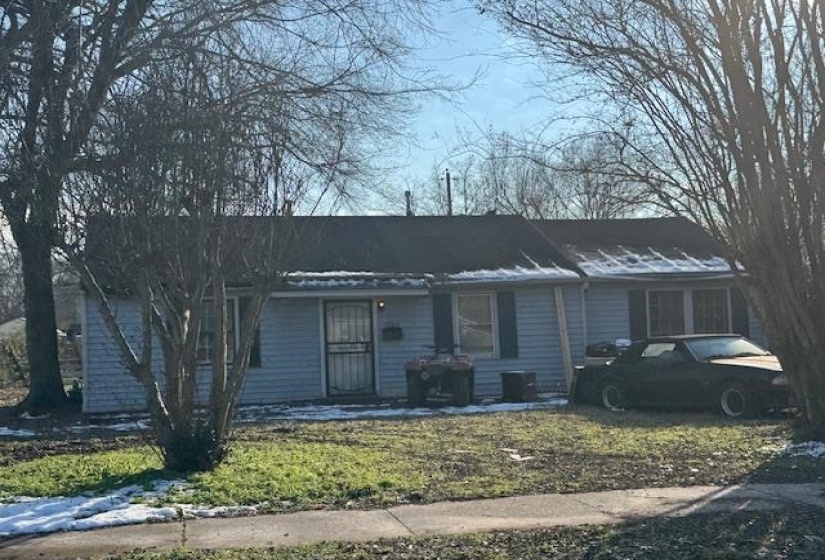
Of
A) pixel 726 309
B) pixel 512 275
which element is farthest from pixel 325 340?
pixel 726 309

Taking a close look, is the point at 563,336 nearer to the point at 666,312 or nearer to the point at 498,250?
the point at 498,250

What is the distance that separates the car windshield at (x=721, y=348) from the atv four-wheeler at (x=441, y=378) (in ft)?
13.9

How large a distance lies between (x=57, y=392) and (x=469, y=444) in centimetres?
1057

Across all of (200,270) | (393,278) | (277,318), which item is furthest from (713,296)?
(200,270)

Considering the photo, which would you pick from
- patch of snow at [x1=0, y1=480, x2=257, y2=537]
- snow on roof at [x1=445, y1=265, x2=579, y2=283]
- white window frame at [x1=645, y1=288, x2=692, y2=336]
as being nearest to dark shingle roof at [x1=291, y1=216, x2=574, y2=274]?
snow on roof at [x1=445, y1=265, x2=579, y2=283]

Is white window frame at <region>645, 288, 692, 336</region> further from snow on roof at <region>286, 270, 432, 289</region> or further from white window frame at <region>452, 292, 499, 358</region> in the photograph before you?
snow on roof at <region>286, 270, 432, 289</region>

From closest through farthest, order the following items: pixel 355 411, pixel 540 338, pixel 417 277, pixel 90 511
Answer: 1. pixel 90 511
2. pixel 355 411
3. pixel 417 277
4. pixel 540 338

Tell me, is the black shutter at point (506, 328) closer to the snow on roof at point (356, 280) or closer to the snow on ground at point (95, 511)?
the snow on roof at point (356, 280)

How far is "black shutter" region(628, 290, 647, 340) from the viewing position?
21.8 m

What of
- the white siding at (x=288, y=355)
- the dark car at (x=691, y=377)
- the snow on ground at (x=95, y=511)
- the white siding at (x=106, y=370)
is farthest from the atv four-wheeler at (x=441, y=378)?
the snow on ground at (x=95, y=511)

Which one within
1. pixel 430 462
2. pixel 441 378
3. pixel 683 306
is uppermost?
pixel 683 306

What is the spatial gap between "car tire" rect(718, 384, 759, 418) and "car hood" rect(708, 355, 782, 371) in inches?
14.3

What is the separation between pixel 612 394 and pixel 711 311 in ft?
21.2

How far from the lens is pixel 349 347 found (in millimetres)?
20438
